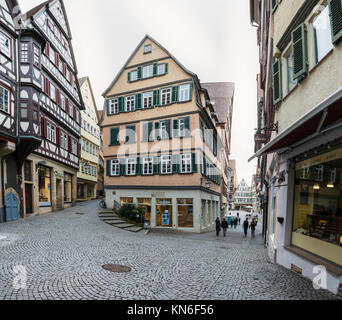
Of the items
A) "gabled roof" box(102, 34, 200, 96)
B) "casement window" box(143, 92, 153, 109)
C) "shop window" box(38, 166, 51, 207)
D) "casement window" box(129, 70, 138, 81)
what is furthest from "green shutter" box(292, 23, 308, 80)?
"shop window" box(38, 166, 51, 207)

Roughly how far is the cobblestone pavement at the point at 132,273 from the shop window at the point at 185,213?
851 centimetres

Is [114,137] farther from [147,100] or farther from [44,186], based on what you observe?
[44,186]

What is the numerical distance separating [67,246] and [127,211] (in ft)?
28.3

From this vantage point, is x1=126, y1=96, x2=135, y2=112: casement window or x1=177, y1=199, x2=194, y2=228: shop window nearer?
x1=177, y1=199, x2=194, y2=228: shop window

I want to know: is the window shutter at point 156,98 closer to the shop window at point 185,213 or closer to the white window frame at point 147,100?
the white window frame at point 147,100

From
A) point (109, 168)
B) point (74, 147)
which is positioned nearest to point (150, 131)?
point (109, 168)

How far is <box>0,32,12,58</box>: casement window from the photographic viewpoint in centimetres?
1465

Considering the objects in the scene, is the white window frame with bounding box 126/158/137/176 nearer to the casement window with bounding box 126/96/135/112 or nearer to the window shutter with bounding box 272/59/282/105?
the casement window with bounding box 126/96/135/112

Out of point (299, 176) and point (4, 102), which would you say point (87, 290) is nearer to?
point (299, 176)

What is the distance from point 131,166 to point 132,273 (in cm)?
1509

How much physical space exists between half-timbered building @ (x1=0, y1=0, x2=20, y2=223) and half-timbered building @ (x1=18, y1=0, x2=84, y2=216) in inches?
21.7
